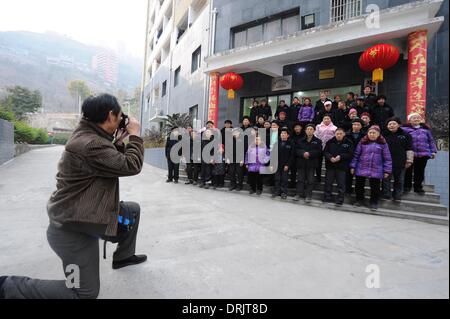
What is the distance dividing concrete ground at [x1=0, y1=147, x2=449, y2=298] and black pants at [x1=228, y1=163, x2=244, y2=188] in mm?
1755

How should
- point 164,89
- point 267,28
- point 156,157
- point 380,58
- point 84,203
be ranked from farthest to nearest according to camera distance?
point 164,89, point 156,157, point 267,28, point 380,58, point 84,203

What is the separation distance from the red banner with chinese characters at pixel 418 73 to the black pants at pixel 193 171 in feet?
18.0

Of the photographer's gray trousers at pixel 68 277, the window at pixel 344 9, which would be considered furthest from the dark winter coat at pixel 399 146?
the window at pixel 344 9

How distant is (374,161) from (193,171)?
480 cm

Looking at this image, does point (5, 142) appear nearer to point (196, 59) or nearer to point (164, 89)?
point (196, 59)

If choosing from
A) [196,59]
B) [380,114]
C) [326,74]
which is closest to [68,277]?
[380,114]

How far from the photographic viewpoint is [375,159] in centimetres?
423

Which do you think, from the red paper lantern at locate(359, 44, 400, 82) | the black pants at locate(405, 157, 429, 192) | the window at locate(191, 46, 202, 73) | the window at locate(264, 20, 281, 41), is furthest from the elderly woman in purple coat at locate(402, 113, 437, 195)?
the window at locate(191, 46, 202, 73)

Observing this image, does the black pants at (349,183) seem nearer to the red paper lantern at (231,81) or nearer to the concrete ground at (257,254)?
the concrete ground at (257,254)

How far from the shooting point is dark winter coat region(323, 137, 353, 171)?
463 centimetres

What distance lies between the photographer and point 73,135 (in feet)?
5.58

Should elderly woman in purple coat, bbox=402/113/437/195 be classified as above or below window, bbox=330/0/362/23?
below

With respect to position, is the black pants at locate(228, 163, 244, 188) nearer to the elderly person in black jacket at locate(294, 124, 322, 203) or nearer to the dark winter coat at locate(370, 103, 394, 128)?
the elderly person in black jacket at locate(294, 124, 322, 203)
